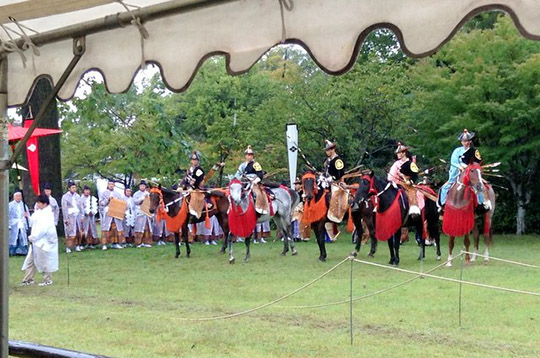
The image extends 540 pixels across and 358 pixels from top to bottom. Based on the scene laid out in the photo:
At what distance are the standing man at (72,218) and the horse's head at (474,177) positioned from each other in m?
10.8

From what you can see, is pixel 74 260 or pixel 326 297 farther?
pixel 74 260

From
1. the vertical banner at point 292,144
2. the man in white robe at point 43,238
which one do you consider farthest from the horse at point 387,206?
the man in white robe at point 43,238

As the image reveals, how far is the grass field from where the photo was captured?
7074 mm

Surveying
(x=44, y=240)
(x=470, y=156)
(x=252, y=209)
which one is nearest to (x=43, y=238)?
(x=44, y=240)

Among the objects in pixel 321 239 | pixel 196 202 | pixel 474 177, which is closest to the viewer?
pixel 474 177

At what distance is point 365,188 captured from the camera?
1451 cm

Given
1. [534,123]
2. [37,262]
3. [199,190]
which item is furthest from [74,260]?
[534,123]

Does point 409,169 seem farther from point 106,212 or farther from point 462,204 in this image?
point 106,212

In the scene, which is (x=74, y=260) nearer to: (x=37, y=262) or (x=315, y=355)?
(x=37, y=262)

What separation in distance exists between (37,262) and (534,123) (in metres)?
14.2

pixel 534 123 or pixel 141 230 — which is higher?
pixel 534 123

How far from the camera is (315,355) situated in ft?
22.0

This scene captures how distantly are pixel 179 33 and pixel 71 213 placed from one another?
16.5 meters

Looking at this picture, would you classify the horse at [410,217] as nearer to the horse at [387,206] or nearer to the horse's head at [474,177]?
the horse at [387,206]
